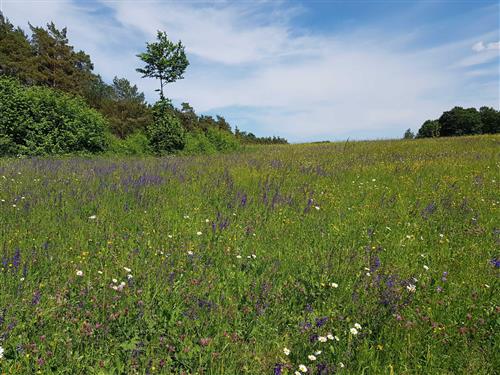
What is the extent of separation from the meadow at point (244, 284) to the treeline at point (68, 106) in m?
11.7

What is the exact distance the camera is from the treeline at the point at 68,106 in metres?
14.8

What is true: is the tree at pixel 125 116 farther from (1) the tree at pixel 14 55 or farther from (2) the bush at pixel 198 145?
(2) the bush at pixel 198 145

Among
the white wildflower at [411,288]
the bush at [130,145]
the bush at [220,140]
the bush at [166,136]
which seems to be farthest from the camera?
the bush at [220,140]

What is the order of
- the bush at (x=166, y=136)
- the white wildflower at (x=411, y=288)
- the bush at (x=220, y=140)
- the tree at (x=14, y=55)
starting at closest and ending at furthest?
the white wildflower at (x=411, y=288)
the bush at (x=166, y=136)
the bush at (x=220, y=140)
the tree at (x=14, y=55)

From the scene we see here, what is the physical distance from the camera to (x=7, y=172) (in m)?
7.11

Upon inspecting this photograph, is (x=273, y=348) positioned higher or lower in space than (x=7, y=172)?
lower

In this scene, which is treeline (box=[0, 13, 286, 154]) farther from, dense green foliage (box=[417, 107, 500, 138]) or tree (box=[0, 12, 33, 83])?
dense green foliage (box=[417, 107, 500, 138])

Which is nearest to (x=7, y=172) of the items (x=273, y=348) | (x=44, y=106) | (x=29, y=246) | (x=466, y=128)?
(x=29, y=246)

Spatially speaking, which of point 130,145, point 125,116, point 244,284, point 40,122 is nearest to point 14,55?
point 125,116

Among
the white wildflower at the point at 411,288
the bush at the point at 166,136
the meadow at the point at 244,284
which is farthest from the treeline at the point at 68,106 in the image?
the white wildflower at the point at 411,288

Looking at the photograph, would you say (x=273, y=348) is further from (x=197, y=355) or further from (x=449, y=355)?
(x=449, y=355)

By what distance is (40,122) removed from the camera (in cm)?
1521

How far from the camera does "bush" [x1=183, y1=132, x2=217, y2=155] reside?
22.9 m

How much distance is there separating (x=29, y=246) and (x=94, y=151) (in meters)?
15.6
